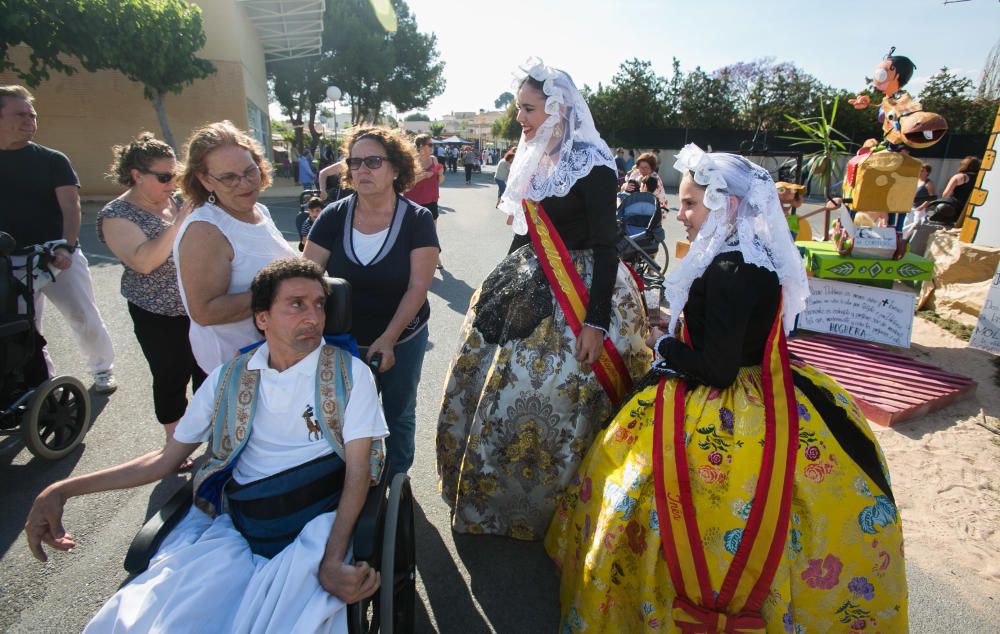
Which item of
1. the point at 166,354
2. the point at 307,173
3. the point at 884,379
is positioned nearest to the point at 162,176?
the point at 166,354

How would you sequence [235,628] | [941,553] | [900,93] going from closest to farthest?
[235,628], [941,553], [900,93]

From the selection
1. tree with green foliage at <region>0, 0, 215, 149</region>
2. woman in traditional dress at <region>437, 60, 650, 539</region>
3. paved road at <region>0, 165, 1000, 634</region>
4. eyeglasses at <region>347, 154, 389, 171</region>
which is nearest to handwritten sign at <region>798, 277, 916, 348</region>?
paved road at <region>0, 165, 1000, 634</region>

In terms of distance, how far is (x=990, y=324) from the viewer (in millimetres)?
4828

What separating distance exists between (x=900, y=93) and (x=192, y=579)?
21.4ft

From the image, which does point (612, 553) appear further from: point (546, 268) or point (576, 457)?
point (546, 268)

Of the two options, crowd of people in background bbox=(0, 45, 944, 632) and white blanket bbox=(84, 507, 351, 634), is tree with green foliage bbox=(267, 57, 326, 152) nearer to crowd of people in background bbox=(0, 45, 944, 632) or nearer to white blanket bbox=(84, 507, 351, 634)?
crowd of people in background bbox=(0, 45, 944, 632)

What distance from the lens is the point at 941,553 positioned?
254 cm

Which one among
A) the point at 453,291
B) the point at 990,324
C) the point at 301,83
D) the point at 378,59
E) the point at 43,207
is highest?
the point at 378,59

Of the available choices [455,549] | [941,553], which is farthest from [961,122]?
[455,549]

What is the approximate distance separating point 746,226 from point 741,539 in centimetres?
104

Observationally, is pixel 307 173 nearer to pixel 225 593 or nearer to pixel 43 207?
pixel 43 207

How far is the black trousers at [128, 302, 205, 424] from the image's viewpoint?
2.83 metres

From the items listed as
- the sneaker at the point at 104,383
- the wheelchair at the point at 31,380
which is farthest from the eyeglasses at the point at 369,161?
the sneaker at the point at 104,383

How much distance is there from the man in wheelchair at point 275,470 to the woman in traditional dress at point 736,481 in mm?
864
